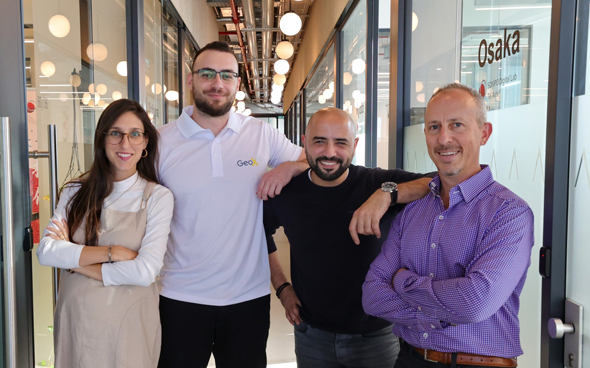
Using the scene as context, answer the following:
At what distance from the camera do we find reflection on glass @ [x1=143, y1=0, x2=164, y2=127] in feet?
16.1

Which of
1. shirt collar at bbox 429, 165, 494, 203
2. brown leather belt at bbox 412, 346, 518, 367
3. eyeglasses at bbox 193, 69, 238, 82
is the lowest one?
brown leather belt at bbox 412, 346, 518, 367

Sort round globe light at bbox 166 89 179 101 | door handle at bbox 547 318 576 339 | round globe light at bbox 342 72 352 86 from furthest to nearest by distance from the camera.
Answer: round globe light at bbox 166 89 179 101 < round globe light at bbox 342 72 352 86 < door handle at bbox 547 318 576 339

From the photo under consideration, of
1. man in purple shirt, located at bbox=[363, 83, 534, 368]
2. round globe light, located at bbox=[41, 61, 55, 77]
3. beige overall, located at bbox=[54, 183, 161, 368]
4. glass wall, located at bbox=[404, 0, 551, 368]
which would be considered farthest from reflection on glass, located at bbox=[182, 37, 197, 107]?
man in purple shirt, located at bbox=[363, 83, 534, 368]

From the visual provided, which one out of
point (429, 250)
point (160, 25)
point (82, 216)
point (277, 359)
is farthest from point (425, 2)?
point (160, 25)

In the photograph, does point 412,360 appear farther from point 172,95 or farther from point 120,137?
point 172,95

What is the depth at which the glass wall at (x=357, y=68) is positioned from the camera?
4.84 meters

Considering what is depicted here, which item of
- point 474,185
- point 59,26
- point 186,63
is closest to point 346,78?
point 186,63

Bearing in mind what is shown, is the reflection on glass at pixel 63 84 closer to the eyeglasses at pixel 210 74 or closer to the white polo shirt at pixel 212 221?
the white polo shirt at pixel 212 221

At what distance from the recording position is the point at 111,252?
1.73 meters

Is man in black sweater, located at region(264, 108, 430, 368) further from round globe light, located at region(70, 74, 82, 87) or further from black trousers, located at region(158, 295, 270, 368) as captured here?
round globe light, located at region(70, 74, 82, 87)

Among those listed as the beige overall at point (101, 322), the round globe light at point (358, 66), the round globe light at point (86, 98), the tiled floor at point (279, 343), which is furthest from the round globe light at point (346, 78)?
the beige overall at point (101, 322)

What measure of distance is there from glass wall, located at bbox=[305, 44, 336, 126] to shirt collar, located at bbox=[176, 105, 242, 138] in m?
4.78

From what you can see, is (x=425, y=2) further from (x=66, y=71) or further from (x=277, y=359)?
(x=277, y=359)

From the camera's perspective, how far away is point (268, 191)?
1.99 meters
